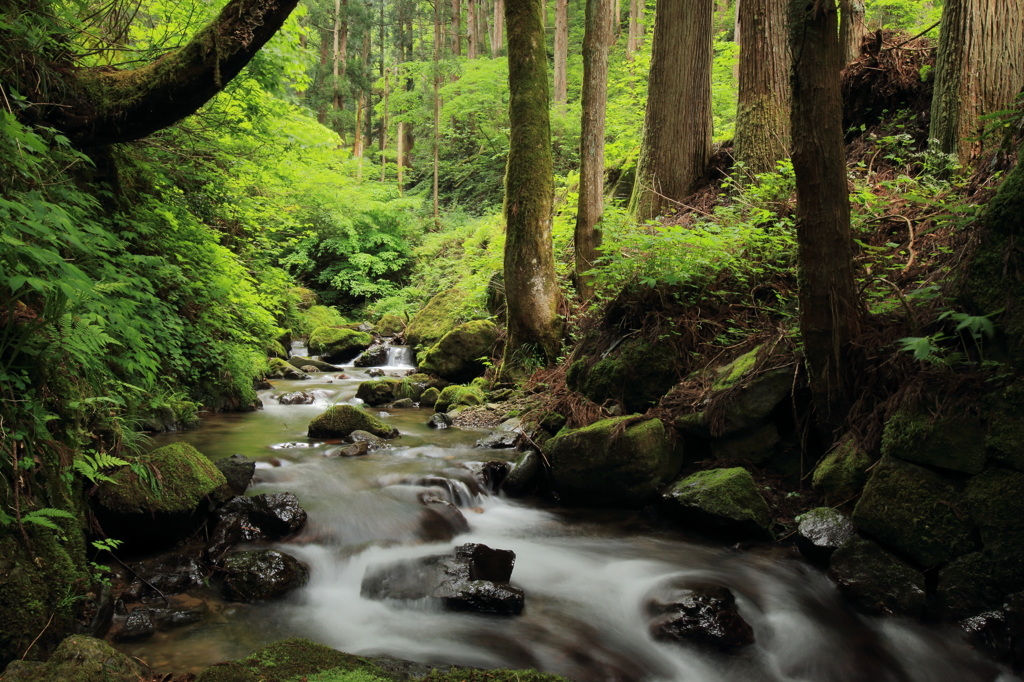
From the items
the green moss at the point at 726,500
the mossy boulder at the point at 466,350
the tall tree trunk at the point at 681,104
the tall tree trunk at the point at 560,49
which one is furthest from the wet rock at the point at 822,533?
the tall tree trunk at the point at 560,49

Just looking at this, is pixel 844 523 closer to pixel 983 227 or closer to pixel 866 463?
pixel 866 463

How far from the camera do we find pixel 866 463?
15.1ft

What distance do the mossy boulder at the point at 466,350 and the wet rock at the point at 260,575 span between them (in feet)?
23.9

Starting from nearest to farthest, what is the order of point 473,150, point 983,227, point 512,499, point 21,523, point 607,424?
point 21,523 → point 983,227 → point 607,424 → point 512,499 → point 473,150

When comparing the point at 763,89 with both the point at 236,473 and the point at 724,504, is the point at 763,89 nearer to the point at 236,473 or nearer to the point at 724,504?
the point at 724,504

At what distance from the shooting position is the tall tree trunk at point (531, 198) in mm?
9836

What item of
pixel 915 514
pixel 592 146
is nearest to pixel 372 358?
pixel 592 146

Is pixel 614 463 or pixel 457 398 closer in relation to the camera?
pixel 614 463

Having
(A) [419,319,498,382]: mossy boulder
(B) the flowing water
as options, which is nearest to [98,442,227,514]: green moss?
(B) the flowing water

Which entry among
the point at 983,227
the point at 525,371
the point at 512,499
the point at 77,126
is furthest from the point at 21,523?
the point at 525,371

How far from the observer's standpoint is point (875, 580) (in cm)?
A: 408

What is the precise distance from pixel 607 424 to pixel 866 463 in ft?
7.62

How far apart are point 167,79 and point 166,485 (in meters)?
3.18

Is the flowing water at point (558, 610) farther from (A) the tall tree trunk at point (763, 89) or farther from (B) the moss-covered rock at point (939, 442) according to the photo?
(A) the tall tree trunk at point (763, 89)
